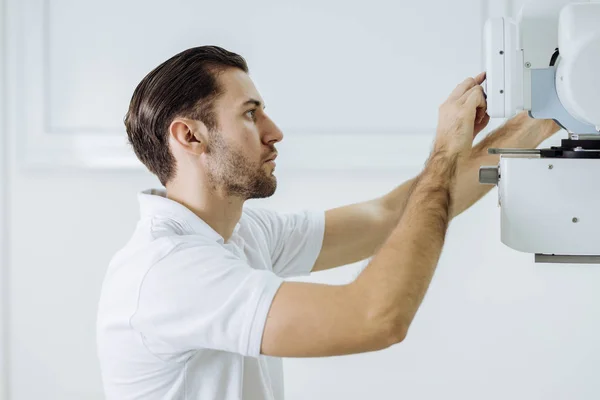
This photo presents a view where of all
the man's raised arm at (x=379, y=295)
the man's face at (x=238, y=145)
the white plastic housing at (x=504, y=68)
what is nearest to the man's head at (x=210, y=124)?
the man's face at (x=238, y=145)

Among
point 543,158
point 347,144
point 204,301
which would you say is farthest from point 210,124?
point 347,144

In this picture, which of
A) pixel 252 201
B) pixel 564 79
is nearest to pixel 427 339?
pixel 252 201

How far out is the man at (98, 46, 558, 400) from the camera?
1047 millimetres

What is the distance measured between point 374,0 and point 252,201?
2.16 feet

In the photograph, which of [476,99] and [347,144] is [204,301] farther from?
[347,144]

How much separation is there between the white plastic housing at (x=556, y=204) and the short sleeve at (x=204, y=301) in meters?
0.36

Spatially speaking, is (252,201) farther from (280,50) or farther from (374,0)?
(374,0)

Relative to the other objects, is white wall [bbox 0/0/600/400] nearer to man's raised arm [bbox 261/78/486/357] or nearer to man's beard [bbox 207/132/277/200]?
man's beard [bbox 207/132/277/200]

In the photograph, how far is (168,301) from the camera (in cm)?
110

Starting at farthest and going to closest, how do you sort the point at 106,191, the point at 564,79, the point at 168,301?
1. the point at 106,191
2. the point at 168,301
3. the point at 564,79

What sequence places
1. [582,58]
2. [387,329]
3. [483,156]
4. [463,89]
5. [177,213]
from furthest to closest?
[483,156]
[177,213]
[463,89]
[387,329]
[582,58]

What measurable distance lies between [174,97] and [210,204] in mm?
201

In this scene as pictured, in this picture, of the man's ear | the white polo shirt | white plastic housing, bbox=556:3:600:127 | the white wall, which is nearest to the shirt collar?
the white polo shirt

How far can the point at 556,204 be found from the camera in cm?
99
